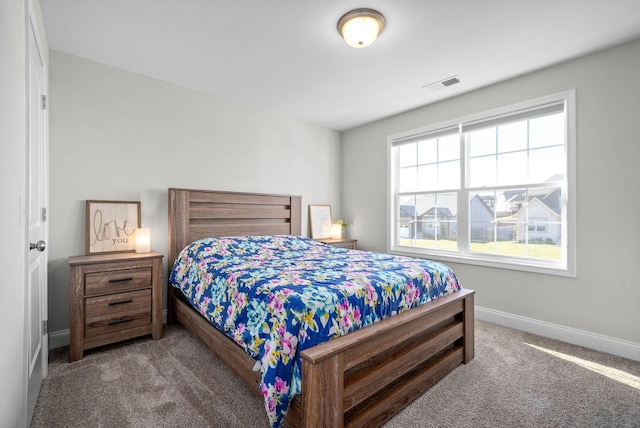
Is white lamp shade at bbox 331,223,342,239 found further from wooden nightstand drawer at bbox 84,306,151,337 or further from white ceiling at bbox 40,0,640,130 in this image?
wooden nightstand drawer at bbox 84,306,151,337

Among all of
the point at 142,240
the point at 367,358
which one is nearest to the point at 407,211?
the point at 367,358

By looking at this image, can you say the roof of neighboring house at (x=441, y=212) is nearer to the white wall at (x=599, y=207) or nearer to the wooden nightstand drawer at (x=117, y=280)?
the white wall at (x=599, y=207)

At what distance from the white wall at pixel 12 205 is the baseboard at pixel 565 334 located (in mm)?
3642

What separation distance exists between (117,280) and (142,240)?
1.48ft

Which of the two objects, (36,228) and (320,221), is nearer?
(36,228)

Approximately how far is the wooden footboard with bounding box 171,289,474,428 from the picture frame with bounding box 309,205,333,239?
228cm

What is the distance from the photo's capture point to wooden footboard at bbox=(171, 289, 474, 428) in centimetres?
136

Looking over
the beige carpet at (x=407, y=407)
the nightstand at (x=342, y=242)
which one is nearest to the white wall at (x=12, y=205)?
the beige carpet at (x=407, y=407)

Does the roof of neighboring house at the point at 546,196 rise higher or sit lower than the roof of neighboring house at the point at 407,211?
higher

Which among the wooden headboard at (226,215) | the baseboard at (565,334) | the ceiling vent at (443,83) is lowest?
the baseboard at (565,334)

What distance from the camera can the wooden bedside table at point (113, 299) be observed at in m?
2.31

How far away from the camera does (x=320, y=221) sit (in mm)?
4508

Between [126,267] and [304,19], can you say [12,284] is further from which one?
[304,19]

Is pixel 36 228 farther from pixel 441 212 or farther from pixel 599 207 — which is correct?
pixel 599 207
